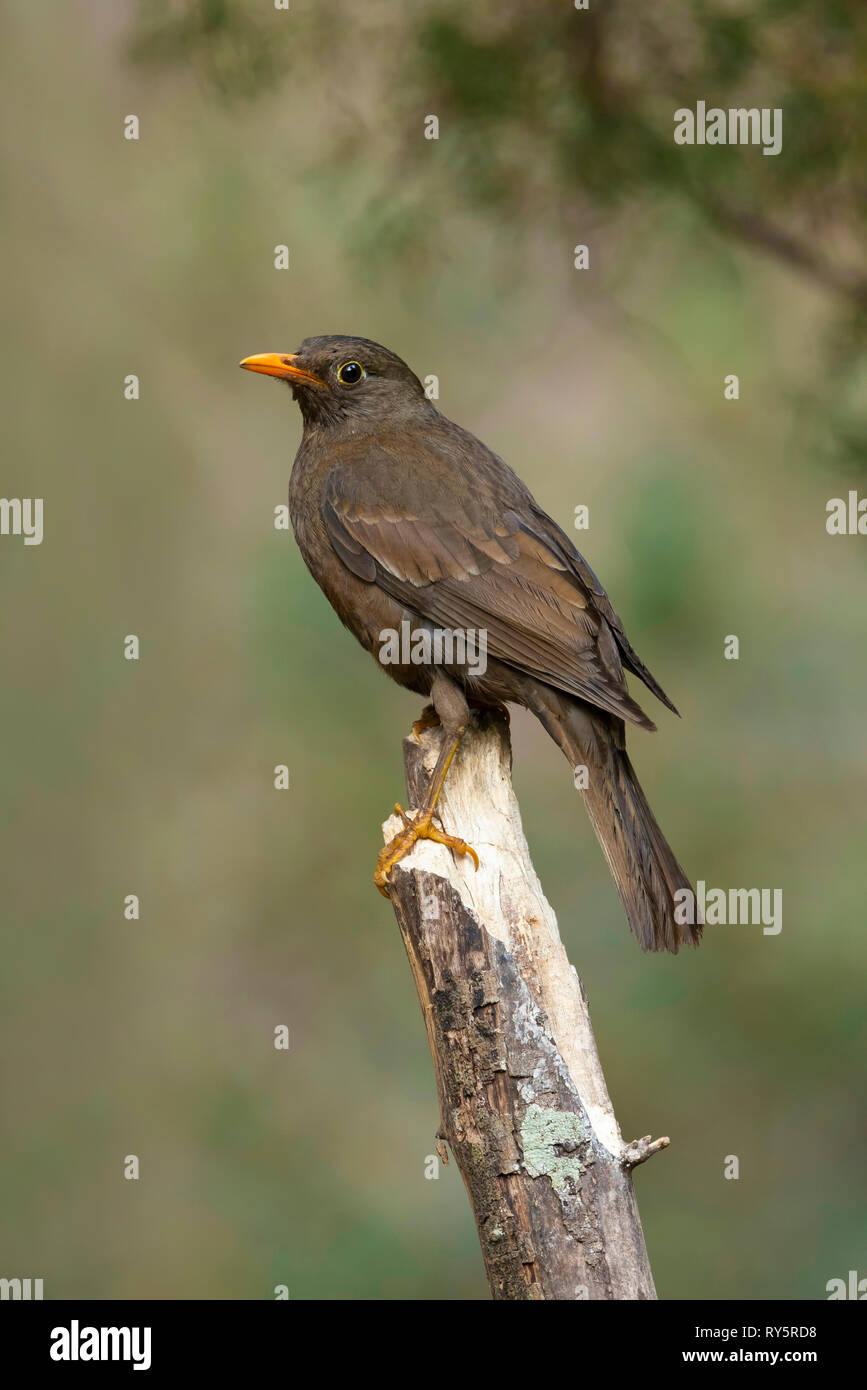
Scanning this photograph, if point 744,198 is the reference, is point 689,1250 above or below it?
below

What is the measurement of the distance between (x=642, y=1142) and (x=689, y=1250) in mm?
4229

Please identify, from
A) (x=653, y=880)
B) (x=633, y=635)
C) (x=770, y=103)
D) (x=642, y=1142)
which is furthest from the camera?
(x=633, y=635)

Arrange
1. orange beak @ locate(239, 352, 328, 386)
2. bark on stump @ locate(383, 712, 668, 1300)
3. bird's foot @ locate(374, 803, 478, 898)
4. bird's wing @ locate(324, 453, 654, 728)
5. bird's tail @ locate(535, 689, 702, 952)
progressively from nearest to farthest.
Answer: bark on stump @ locate(383, 712, 668, 1300) < bird's foot @ locate(374, 803, 478, 898) < bird's tail @ locate(535, 689, 702, 952) < bird's wing @ locate(324, 453, 654, 728) < orange beak @ locate(239, 352, 328, 386)

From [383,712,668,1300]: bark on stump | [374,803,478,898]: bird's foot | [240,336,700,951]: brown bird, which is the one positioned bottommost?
[383,712,668,1300]: bark on stump

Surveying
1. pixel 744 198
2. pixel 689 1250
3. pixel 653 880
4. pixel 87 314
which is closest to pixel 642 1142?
pixel 653 880

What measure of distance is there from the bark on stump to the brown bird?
0.22m

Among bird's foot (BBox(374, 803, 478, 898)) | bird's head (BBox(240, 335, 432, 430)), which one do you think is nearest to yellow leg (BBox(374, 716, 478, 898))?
bird's foot (BBox(374, 803, 478, 898))

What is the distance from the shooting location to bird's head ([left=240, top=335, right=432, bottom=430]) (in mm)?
4254

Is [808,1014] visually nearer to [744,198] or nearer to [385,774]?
[385,774]

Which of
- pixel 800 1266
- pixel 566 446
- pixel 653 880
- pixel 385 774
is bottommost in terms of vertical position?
pixel 800 1266

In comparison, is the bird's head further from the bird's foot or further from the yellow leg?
the bird's foot

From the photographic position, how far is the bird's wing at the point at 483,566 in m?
3.67

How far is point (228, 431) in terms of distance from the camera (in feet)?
23.1

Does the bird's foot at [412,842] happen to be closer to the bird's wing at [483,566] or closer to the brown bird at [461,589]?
the brown bird at [461,589]
